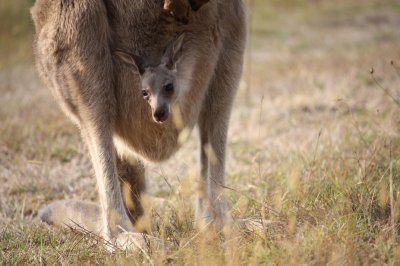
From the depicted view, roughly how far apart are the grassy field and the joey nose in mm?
317

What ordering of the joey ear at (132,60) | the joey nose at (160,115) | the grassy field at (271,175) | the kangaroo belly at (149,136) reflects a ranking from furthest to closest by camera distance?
1. the kangaroo belly at (149,136)
2. the joey ear at (132,60)
3. the joey nose at (160,115)
4. the grassy field at (271,175)

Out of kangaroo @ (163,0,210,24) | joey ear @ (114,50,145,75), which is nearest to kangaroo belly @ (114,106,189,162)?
joey ear @ (114,50,145,75)

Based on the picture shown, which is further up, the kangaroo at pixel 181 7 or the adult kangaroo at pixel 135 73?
the kangaroo at pixel 181 7

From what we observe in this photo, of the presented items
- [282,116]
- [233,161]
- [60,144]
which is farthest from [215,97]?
[282,116]

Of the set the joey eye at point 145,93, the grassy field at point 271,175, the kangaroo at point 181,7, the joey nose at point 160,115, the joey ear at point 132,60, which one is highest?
the kangaroo at point 181,7

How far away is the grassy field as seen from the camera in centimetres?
241

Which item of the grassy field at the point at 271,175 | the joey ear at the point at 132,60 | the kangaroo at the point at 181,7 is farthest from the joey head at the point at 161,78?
the grassy field at the point at 271,175

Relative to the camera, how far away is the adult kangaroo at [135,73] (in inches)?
119

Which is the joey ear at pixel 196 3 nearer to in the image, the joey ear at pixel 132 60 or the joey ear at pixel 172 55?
the joey ear at pixel 172 55

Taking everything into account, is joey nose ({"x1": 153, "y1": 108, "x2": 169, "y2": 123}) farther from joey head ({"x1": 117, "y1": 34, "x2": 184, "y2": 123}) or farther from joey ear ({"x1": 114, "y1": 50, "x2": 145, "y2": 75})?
joey ear ({"x1": 114, "y1": 50, "x2": 145, "y2": 75})

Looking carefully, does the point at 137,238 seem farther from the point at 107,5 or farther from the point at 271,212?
the point at 107,5

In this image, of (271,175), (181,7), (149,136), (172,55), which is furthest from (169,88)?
(271,175)

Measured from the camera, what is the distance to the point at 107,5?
10.2 feet

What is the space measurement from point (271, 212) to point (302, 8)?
19.0m
